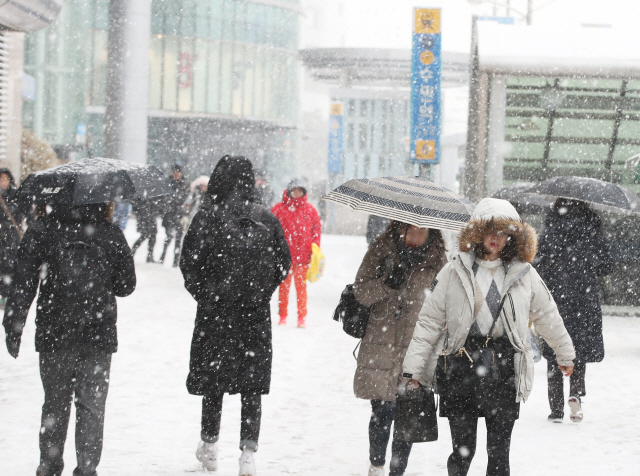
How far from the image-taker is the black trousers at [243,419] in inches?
197

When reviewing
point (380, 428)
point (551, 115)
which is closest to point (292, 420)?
point (380, 428)

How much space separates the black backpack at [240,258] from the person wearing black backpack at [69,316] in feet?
2.20

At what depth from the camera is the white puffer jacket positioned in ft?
13.2

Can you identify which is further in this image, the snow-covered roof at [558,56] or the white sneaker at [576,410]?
the snow-covered roof at [558,56]

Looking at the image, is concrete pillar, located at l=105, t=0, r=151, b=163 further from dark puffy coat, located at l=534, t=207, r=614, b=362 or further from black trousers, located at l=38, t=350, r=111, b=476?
black trousers, located at l=38, t=350, r=111, b=476

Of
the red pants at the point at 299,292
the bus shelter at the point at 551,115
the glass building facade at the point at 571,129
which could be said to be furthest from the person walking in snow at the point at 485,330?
the glass building facade at the point at 571,129

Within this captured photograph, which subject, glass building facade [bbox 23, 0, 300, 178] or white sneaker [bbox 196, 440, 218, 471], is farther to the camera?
glass building facade [bbox 23, 0, 300, 178]

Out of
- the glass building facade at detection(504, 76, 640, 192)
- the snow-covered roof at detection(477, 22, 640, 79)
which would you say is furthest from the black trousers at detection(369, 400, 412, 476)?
the glass building facade at detection(504, 76, 640, 192)

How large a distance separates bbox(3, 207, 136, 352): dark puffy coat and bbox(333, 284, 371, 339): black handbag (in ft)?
4.10

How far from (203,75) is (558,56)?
4362 cm

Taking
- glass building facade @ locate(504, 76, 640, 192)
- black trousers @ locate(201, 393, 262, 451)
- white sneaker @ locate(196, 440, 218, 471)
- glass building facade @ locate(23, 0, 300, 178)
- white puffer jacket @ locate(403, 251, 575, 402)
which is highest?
glass building facade @ locate(23, 0, 300, 178)

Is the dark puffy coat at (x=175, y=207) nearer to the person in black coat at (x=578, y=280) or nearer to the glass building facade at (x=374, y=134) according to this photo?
the person in black coat at (x=578, y=280)

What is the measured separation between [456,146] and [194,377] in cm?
3323

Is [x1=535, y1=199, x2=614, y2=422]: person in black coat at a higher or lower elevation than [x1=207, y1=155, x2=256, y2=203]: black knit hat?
lower
